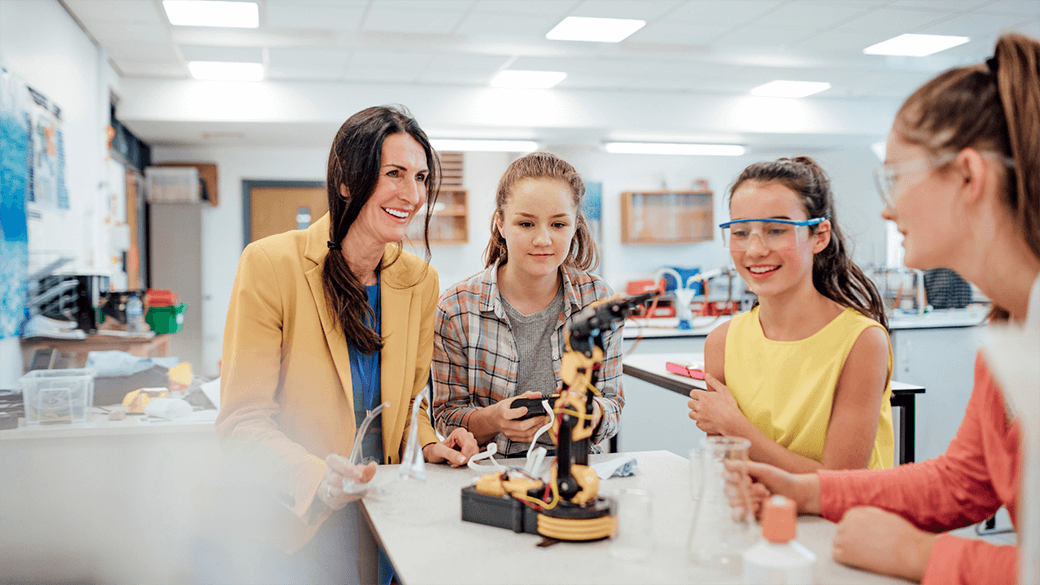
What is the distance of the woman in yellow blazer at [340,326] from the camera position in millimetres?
1452

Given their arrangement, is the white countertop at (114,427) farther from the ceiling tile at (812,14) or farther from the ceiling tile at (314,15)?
the ceiling tile at (812,14)

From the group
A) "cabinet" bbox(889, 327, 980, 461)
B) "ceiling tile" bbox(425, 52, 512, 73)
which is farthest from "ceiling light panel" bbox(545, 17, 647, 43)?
"cabinet" bbox(889, 327, 980, 461)

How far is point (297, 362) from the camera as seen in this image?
151 cm

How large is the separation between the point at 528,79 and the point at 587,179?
1.83 metres

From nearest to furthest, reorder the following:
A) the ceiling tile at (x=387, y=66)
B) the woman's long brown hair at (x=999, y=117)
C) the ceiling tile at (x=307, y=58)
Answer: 1. the woman's long brown hair at (x=999, y=117)
2. the ceiling tile at (x=307, y=58)
3. the ceiling tile at (x=387, y=66)

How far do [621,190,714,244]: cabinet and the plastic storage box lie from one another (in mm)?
6370

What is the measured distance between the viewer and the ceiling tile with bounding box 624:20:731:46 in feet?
16.6

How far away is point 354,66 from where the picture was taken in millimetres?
5855

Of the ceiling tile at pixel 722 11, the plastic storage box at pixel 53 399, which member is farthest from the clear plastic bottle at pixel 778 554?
the ceiling tile at pixel 722 11

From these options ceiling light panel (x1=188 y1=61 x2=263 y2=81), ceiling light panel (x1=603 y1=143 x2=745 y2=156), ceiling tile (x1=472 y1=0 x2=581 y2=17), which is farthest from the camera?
ceiling light panel (x1=603 y1=143 x2=745 y2=156)

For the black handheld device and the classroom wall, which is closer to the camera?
the black handheld device

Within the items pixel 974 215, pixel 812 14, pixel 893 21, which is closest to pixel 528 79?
pixel 812 14

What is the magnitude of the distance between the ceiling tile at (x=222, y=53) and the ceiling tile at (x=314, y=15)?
58 centimetres

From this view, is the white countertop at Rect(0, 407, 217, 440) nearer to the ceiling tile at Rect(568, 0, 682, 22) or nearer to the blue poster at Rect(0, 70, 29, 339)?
the blue poster at Rect(0, 70, 29, 339)
